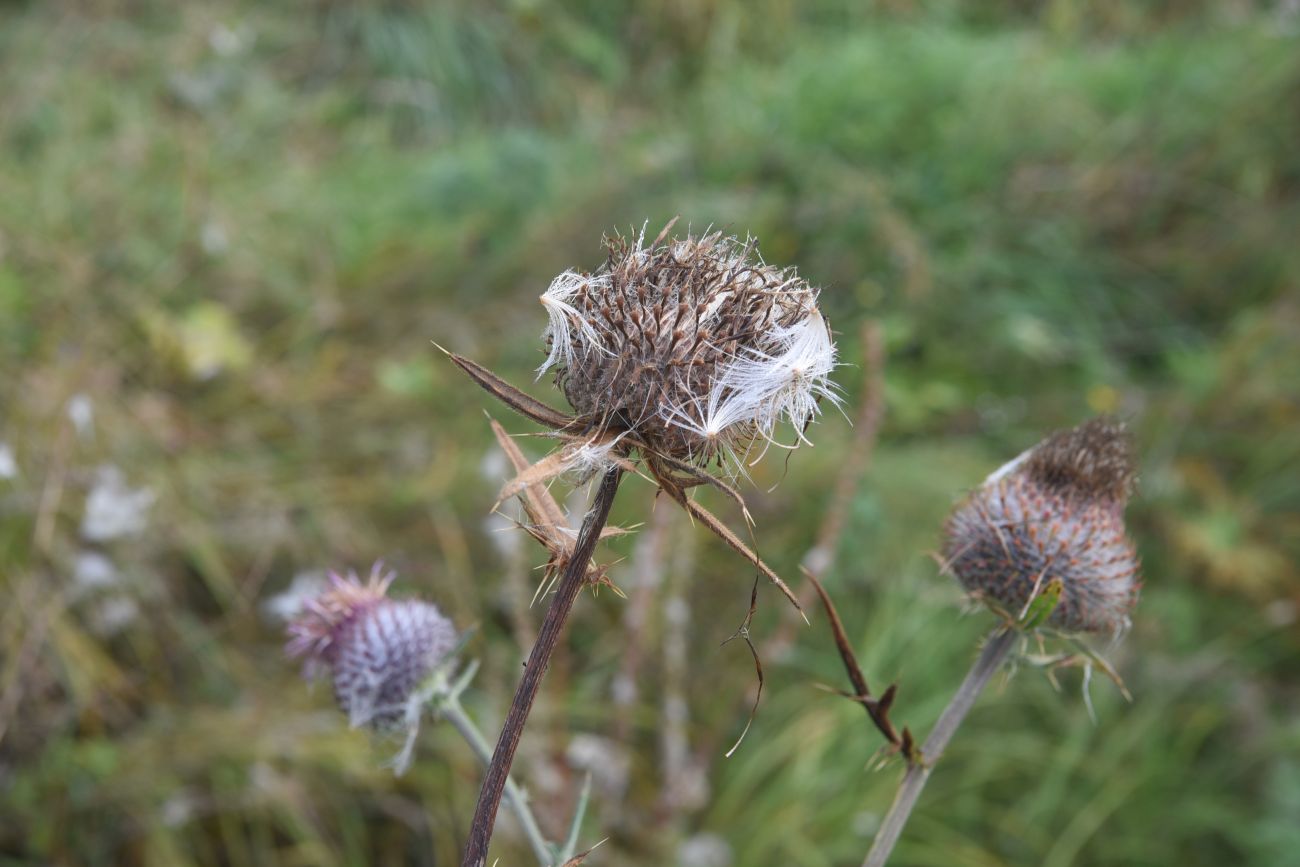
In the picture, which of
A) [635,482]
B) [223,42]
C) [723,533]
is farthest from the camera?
[223,42]

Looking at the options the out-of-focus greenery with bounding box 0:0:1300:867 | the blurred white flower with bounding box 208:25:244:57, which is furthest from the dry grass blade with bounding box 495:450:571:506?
the blurred white flower with bounding box 208:25:244:57

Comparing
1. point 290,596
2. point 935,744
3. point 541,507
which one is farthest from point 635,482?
point 541,507

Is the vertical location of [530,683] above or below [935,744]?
above

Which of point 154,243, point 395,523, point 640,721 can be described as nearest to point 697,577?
point 640,721

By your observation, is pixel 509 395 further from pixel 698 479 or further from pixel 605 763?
pixel 605 763

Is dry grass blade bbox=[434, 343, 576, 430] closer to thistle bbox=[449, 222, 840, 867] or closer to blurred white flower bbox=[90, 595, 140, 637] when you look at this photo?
thistle bbox=[449, 222, 840, 867]

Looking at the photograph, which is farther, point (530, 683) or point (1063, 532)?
point (1063, 532)
